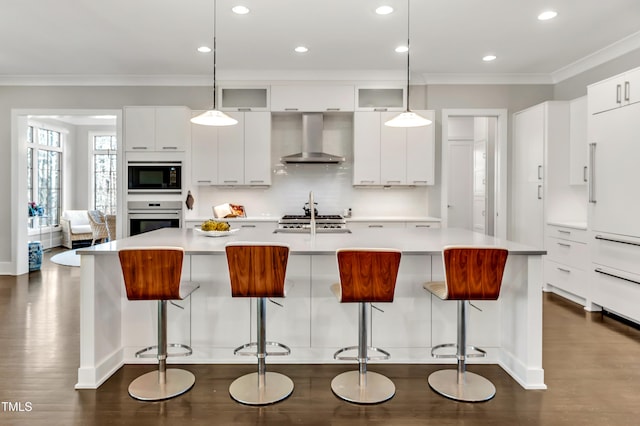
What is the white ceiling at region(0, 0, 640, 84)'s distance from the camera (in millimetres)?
3609

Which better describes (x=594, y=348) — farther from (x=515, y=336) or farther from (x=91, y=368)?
(x=91, y=368)

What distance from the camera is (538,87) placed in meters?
5.64

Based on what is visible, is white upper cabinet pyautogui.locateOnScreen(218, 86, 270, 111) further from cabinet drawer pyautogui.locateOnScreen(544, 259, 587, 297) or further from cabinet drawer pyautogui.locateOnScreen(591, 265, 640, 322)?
cabinet drawer pyautogui.locateOnScreen(591, 265, 640, 322)

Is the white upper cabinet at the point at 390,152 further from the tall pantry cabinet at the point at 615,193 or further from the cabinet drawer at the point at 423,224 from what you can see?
the tall pantry cabinet at the point at 615,193

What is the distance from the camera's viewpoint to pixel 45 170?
861 cm

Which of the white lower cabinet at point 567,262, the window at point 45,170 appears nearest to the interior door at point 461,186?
the white lower cabinet at point 567,262

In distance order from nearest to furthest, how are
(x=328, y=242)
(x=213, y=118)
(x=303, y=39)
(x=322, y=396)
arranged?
(x=322, y=396) < (x=328, y=242) < (x=213, y=118) < (x=303, y=39)

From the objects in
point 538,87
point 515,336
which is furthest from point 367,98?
point 515,336

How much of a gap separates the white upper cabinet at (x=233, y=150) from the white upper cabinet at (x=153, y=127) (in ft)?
0.85

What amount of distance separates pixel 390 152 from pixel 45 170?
7.43m

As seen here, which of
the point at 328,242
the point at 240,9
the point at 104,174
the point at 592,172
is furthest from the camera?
the point at 104,174

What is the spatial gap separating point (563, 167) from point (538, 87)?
1367 millimetres

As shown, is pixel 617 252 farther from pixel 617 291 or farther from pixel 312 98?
pixel 312 98

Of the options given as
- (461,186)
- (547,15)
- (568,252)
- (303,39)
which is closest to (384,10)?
(303,39)
